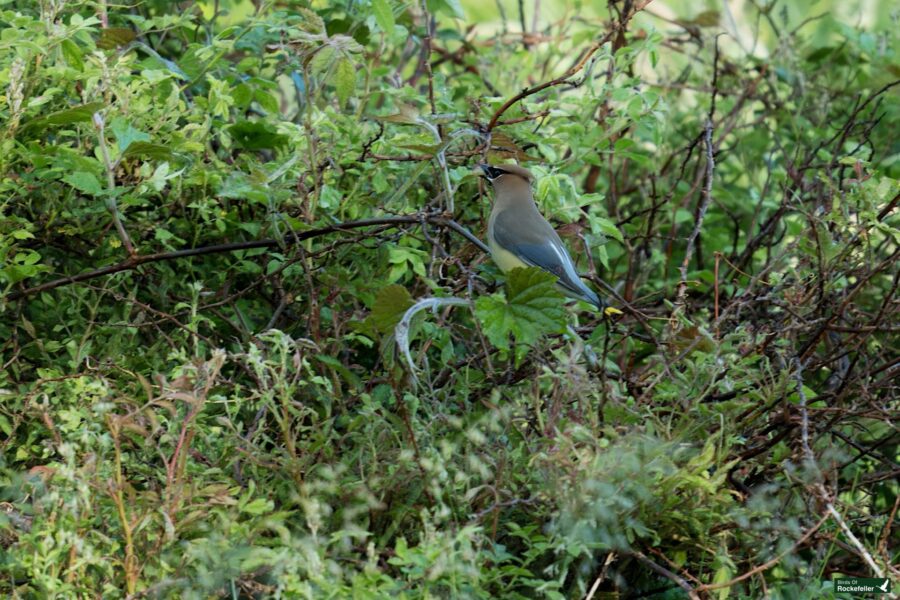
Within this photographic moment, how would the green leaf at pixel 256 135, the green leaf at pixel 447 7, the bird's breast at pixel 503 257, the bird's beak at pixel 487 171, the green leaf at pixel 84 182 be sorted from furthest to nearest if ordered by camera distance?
1. the green leaf at pixel 447 7
2. the green leaf at pixel 256 135
3. the bird's beak at pixel 487 171
4. the bird's breast at pixel 503 257
5. the green leaf at pixel 84 182

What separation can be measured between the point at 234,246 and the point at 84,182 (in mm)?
407

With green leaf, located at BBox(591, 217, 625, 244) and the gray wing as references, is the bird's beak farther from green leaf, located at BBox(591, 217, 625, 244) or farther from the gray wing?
green leaf, located at BBox(591, 217, 625, 244)

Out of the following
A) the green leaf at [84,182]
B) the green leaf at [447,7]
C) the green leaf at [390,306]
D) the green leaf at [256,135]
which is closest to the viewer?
the green leaf at [390,306]

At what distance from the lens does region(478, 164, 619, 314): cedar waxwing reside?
3.33 metres

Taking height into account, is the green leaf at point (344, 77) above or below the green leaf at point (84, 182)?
above

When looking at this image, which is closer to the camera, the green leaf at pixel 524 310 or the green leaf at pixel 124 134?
the green leaf at pixel 524 310

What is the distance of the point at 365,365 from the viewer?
357cm

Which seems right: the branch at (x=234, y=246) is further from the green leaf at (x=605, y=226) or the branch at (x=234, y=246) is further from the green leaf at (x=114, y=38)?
the green leaf at (x=114, y=38)

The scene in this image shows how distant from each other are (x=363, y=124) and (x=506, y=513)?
1292mm

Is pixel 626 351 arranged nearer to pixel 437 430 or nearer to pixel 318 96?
pixel 437 430

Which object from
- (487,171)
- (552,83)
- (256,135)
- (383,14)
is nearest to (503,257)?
(487,171)

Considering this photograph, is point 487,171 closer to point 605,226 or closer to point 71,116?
point 605,226

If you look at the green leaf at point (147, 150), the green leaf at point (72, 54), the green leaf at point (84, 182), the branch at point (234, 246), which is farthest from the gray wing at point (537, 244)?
the green leaf at point (72, 54)

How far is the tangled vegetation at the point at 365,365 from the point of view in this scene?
2.62 meters
